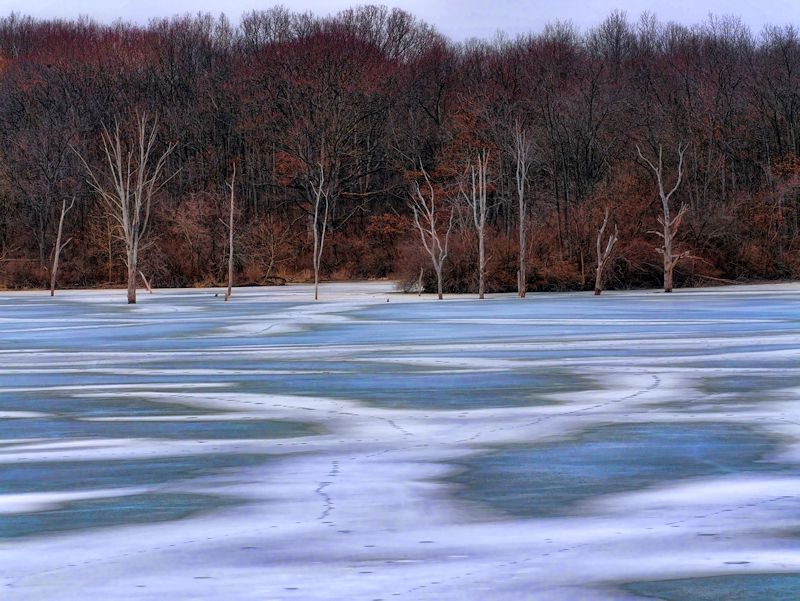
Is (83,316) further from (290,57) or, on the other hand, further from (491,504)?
(290,57)

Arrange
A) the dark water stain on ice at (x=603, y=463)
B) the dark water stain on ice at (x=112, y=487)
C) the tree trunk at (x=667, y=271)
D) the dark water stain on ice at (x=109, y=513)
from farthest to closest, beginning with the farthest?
the tree trunk at (x=667, y=271), the dark water stain on ice at (x=603, y=463), the dark water stain on ice at (x=112, y=487), the dark water stain on ice at (x=109, y=513)

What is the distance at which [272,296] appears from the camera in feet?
163

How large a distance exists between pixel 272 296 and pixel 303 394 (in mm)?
34544

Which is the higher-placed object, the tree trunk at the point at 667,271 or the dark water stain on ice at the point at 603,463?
the tree trunk at the point at 667,271

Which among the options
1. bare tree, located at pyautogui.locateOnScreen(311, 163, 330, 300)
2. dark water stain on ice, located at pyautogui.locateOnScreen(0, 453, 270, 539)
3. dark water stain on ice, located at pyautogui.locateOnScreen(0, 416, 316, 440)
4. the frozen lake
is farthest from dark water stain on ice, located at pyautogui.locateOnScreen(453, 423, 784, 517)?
bare tree, located at pyautogui.locateOnScreen(311, 163, 330, 300)

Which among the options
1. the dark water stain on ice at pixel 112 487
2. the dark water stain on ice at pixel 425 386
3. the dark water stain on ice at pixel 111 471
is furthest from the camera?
the dark water stain on ice at pixel 425 386

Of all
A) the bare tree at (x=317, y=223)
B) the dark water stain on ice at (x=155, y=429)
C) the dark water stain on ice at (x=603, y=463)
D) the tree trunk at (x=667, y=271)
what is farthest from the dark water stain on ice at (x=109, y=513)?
the tree trunk at (x=667, y=271)

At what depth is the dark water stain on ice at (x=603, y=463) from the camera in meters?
8.95

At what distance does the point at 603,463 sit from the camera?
10.2 meters

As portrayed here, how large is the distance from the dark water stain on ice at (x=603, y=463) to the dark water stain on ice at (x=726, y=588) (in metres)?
1.75

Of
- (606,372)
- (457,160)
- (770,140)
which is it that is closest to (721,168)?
(770,140)

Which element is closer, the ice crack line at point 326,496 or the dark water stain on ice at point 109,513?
the dark water stain on ice at point 109,513

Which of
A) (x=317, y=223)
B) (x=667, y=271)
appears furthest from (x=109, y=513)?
(x=317, y=223)

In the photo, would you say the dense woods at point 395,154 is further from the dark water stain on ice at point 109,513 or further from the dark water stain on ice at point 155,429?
the dark water stain on ice at point 109,513
